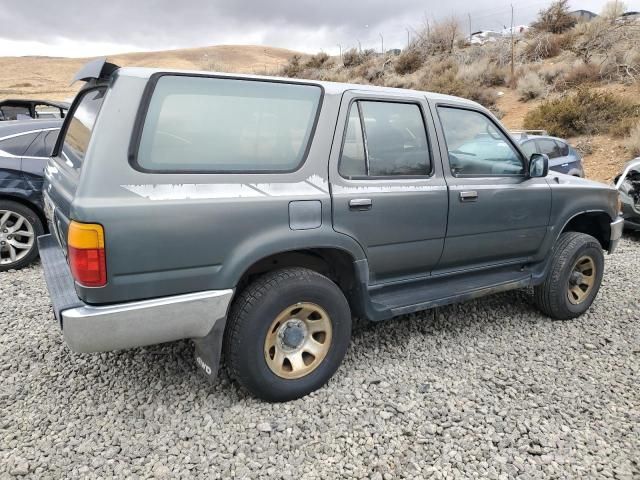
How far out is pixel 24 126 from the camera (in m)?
5.61

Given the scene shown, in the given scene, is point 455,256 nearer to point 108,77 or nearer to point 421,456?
point 421,456

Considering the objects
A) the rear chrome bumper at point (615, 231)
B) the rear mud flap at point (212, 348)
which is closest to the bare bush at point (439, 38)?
the rear chrome bumper at point (615, 231)

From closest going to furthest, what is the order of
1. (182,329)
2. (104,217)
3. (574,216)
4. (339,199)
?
(104,217) → (182,329) → (339,199) → (574,216)

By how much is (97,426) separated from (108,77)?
191 centimetres

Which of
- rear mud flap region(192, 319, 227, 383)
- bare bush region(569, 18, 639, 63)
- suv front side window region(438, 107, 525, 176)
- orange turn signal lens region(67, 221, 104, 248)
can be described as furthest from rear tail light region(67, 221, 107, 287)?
bare bush region(569, 18, 639, 63)

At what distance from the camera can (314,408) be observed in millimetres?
2900

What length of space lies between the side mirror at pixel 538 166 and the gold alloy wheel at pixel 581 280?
97 cm

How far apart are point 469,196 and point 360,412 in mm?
1638

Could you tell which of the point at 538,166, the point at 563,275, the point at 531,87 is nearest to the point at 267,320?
the point at 538,166

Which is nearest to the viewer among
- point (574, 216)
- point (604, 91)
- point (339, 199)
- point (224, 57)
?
point (339, 199)

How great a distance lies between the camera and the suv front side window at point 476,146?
137 inches

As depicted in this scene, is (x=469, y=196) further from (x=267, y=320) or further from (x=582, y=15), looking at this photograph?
(x=582, y=15)

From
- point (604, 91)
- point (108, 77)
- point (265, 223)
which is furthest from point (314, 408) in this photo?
point (604, 91)

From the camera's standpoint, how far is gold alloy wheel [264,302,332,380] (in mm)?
2838
